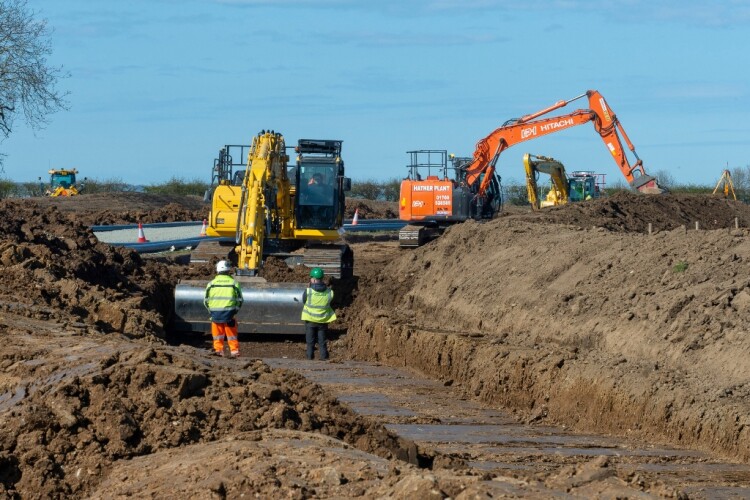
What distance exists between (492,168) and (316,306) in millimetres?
16021

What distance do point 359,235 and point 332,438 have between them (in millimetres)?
31379

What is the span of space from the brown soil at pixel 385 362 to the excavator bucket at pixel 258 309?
60cm

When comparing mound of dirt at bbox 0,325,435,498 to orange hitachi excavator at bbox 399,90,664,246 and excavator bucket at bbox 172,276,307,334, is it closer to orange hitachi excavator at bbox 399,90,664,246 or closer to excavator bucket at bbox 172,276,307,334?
excavator bucket at bbox 172,276,307,334

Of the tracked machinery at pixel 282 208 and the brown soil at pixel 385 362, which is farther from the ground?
the tracked machinery at pixel 282 208

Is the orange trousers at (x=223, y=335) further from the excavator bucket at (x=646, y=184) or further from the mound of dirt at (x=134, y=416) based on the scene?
the excavator bucket at (x=646, y=184)

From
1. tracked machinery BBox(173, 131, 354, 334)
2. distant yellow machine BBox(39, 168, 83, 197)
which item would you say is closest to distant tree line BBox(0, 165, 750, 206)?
distant yellow machine BBox(39, 168, 83, 197)

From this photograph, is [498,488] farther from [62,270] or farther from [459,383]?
[62,270]

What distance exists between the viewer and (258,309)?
17406 millimetres

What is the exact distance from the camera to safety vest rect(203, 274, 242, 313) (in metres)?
15.0

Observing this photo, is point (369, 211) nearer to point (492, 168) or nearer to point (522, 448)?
point (492, 168)

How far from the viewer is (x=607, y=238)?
1741 cm

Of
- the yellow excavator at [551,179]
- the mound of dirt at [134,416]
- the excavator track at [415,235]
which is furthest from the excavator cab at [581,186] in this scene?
the mound of dirt at [134,416]

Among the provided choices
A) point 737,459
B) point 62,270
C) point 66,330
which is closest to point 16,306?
point 66,330

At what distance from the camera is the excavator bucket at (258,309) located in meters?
17.4
